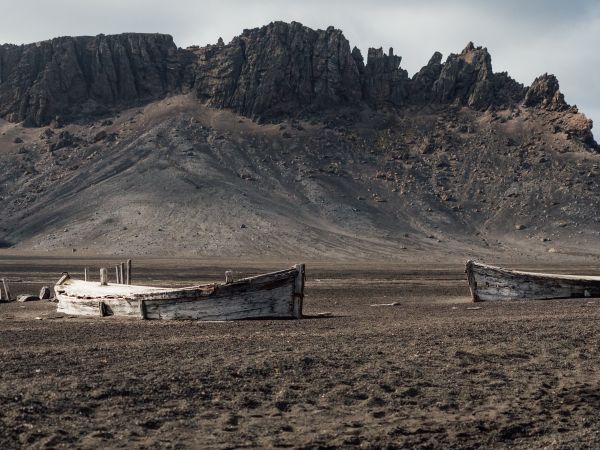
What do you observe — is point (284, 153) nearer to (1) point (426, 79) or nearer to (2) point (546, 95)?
(1) point (426, 79)

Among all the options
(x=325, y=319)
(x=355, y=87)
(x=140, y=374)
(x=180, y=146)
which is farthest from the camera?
(x=355, y=87)

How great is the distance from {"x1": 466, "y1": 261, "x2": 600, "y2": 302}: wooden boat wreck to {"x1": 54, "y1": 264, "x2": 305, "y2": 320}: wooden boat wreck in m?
8.42

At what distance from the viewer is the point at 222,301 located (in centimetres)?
1908

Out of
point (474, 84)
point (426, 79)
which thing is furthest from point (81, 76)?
point (474, 84)

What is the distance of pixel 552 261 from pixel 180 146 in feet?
160

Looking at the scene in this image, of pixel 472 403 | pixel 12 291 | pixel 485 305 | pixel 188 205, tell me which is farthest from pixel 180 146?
pixel 472 403

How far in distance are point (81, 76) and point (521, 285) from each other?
100 meters

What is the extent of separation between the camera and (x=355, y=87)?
110562 millimetres

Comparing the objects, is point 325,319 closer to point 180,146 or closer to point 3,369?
point 3,369

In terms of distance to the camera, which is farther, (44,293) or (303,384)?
(44,293)

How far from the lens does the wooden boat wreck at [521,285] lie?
1006 inches

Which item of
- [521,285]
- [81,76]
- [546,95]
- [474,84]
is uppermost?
[81,76]

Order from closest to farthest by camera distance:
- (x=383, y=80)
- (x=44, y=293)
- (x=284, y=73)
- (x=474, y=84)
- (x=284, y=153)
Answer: (x=44, y=293), (x=284, y=153), (x=284, y=73), (x=474, y=84), (x=383, y=80)

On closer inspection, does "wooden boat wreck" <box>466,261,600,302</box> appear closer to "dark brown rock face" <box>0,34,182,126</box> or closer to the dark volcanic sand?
the dark volcanic sand
